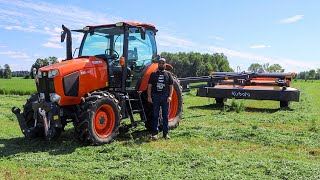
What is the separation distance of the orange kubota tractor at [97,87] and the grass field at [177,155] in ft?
1.36

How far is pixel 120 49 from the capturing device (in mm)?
8297

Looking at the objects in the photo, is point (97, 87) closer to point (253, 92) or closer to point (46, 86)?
point (46, 86)

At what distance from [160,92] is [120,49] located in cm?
131

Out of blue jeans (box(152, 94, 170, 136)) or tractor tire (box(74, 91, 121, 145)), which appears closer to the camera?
tractor tire (box(74, 91, 121, 145))

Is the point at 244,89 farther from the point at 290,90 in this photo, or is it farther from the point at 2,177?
the point at 2,177

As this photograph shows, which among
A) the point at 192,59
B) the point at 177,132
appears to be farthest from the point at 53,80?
the point at 192,59

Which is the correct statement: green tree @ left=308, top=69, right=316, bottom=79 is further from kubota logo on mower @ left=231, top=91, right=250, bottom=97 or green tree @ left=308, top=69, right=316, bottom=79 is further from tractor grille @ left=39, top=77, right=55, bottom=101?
tractor grille @ left=39, top=77, right=55, bottom=101

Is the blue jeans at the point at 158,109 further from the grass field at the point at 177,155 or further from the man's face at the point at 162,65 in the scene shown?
the man's face at the point at 162,65

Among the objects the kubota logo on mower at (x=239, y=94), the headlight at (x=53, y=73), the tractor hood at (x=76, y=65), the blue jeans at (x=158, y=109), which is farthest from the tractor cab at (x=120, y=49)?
the kubota logo on mower at (x=239, y=94)

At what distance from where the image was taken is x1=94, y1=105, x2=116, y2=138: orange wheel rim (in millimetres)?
7316

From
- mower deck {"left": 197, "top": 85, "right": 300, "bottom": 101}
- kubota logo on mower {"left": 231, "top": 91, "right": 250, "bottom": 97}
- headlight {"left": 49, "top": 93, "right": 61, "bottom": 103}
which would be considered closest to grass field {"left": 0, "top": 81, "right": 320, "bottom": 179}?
headlight {"left": 49, "top": 93, "right": 61, "bottom": 103}

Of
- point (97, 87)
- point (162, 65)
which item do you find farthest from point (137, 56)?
point (97, 87)

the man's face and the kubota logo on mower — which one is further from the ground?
the man's face

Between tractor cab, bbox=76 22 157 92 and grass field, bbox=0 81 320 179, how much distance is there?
4.33 ft
